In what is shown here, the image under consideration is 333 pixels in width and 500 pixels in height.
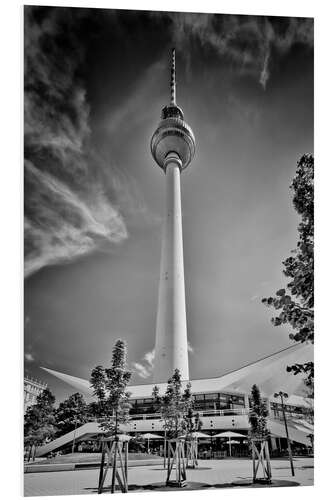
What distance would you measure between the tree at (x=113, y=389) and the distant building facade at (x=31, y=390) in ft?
2.86

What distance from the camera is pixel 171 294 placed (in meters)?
13.7

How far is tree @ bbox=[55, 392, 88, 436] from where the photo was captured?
8680mm

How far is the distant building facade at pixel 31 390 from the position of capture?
7.31 meters

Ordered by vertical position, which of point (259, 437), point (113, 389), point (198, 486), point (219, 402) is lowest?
Result: point (198, 486)

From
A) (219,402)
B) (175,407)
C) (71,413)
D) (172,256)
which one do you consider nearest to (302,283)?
(175,407)

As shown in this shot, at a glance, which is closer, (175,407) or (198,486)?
(198,486)

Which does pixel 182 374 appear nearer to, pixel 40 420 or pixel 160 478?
pixel 160 478

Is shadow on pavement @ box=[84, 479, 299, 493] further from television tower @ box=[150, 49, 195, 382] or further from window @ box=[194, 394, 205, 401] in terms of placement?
window @ box=[194, 394, 205, 401]

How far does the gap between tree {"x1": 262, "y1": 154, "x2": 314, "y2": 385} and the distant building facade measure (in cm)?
463

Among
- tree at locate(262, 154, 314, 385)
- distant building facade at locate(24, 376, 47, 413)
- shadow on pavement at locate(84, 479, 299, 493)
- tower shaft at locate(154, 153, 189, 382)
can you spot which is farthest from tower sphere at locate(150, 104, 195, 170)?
shadow on pavement at locate(84, 479, 299, 493)

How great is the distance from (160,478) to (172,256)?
6.62m

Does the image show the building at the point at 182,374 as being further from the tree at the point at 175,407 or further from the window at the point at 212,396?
the tree at the point at 175,407

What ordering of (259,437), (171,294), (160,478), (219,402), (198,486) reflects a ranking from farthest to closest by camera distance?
(171,294) → (219,402) → (259,437) → (160,478) → (198,486)
